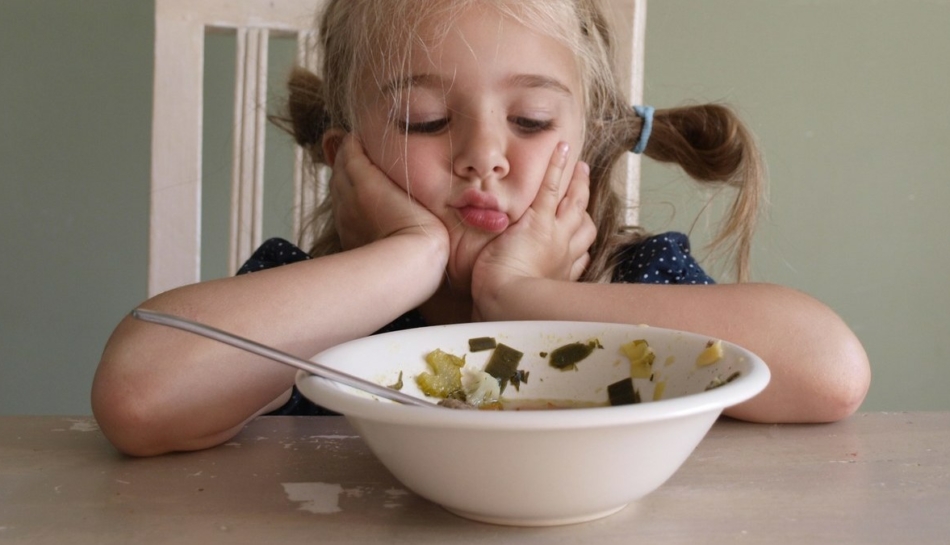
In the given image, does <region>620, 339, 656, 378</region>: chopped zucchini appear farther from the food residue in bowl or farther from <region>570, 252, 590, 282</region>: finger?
<region>570, 252, 590, 282</region>: finger

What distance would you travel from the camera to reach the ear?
1.09 m

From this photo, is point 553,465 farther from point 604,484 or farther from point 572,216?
point 572,216

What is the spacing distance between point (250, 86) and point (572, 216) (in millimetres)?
570

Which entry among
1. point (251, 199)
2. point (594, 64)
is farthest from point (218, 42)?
point (594, 64)

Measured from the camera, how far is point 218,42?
68.7 inches

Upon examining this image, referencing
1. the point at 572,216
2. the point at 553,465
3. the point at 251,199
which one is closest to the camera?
the point at 553,465

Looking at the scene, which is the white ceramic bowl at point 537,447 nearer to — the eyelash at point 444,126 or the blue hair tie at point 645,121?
the eyelash at point 444,126

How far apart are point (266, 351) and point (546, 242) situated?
1.65 feet

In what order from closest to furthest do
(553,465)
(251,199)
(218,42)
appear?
(553,465)
(251,199)
(218,42)

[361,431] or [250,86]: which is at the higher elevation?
[250,86]

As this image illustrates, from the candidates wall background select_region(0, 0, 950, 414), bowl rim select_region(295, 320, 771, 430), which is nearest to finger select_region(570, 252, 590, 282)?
bowl rim select_region(295, 320, 771, 430)

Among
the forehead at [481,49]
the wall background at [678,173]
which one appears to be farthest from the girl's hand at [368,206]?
the wall background at [678,173]

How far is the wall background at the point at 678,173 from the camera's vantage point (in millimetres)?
1774

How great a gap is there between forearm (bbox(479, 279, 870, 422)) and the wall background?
3.47 ft
